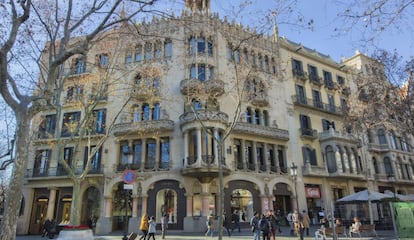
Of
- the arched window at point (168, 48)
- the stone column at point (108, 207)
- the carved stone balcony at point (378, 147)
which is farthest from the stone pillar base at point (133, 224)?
the carved stone balcony at point (378, 147)

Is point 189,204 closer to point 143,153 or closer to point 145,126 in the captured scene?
point 143,153

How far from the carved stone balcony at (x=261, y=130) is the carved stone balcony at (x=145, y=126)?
573 cm

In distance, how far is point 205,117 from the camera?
23.7 meters

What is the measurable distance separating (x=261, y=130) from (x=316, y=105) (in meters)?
9.35

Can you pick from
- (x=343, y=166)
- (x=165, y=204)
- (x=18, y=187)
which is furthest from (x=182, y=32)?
(x=18, y=187)

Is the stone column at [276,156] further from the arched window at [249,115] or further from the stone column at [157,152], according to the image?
the stone column at [157,152]

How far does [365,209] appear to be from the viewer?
1140 inches

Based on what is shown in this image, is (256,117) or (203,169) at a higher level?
(256,117)

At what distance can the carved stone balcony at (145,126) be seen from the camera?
2452cm

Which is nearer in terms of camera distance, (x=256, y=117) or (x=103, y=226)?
(x=103, y=226)

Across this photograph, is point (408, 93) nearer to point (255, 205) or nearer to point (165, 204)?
point (255, 205)

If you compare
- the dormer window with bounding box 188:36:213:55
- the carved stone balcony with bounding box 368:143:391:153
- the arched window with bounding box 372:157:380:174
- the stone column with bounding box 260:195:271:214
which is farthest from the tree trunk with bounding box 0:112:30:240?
the arched window with bounding box 372:157:380:174

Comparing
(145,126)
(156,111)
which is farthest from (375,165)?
(145,126)

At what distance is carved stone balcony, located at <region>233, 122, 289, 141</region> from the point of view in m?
26.0
